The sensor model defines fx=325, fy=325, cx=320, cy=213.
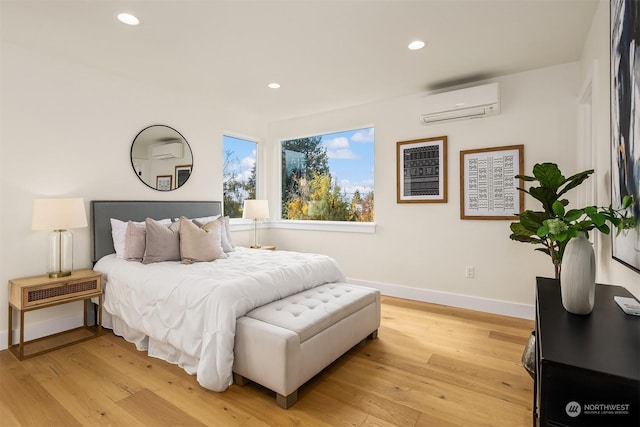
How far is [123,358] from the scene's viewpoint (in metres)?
2.52

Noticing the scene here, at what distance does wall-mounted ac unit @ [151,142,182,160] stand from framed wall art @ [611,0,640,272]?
3966 mm

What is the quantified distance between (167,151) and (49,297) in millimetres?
1917

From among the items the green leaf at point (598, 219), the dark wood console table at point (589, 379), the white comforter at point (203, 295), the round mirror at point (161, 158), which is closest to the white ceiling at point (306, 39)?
the round mirror at point (161, 158)

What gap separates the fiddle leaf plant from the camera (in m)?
1.22

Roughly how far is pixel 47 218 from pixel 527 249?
14.4ft

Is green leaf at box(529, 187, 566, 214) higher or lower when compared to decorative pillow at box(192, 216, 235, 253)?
higher

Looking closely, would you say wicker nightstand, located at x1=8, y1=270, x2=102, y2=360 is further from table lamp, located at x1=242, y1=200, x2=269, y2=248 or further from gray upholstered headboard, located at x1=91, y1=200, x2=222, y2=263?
table lamp, located at x1=242, y1=200, x2=269, y2=248

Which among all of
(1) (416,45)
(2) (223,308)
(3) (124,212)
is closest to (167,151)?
(3) (124,212)

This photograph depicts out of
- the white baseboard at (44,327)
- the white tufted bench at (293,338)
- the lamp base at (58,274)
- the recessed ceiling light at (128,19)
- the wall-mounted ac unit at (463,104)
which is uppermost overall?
the recessed ceiling light at (128,19)

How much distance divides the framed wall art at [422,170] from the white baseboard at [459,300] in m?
1.10

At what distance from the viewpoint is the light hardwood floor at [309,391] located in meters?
1.82

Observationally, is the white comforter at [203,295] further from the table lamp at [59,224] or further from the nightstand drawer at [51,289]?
the table lamp at [59,224]

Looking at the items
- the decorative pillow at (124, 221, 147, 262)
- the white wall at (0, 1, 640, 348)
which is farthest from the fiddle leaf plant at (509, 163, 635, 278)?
the decorative pillow at (124, 221, 147, 262)

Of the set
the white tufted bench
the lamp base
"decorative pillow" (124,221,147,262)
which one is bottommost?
the white tufted bench
